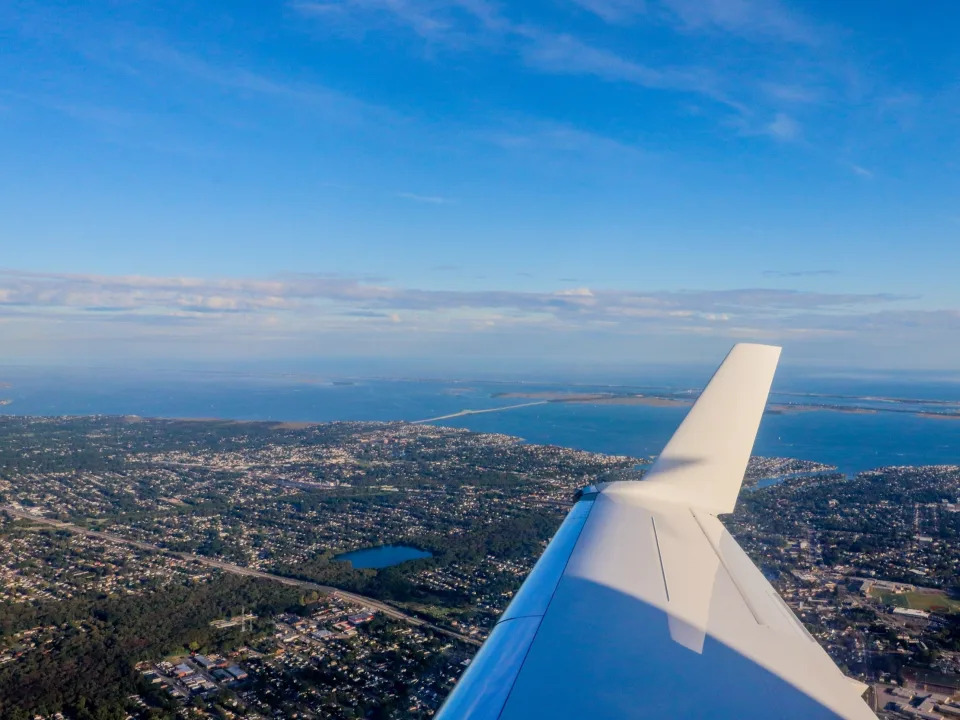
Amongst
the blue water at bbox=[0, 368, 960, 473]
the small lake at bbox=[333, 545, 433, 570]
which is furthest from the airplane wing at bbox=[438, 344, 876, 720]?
the blue water at bbox=[0, 368, 960, 473]

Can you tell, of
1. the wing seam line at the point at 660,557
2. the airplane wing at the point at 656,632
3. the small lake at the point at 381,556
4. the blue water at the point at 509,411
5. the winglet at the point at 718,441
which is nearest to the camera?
the airplane wing at the point at 656,632

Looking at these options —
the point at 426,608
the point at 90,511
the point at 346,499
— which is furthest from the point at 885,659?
the point at 90,511

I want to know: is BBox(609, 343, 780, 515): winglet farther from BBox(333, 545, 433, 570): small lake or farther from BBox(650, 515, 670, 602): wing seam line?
BBox(333, 545, 433, 570): small lake

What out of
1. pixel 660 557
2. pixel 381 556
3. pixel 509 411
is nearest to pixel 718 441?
pixel 660 557

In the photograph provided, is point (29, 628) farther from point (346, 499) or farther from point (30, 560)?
A: point (346, 499)

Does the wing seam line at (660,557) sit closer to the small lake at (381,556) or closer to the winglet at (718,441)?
the winglet at (718,441)

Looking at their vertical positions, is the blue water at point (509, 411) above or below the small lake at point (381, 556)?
above

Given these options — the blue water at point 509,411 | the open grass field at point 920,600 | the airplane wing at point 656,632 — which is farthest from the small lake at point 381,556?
the blue water at point 509,411
